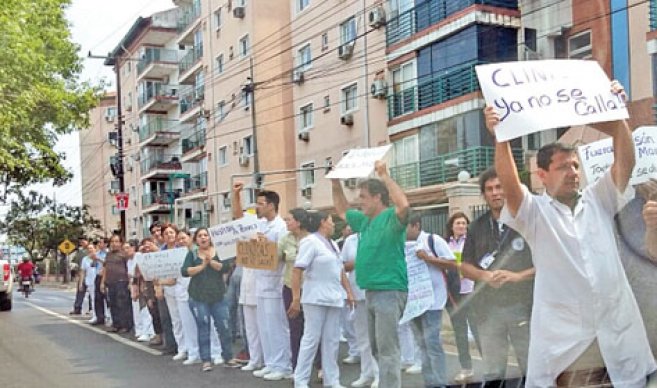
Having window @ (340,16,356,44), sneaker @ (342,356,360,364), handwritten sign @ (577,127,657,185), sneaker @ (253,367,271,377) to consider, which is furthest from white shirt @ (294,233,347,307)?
handwritten sign @ (577,127,657,185)

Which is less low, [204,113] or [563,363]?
[204,113]

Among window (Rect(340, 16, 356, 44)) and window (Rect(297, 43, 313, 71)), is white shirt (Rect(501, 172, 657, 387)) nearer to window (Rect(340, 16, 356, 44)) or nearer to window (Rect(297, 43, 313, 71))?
window (Rect(340, 16, 356, 44))

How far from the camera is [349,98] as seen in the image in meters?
4.95

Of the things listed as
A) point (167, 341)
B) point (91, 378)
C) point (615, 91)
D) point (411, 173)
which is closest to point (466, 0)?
point (411, 173)

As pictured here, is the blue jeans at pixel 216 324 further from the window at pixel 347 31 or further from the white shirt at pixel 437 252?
the window at pixel 347 31

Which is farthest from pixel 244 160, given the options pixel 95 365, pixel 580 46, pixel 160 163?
pixel 95 365

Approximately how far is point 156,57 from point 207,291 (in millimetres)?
2318

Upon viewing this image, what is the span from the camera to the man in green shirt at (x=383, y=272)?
15.8ft

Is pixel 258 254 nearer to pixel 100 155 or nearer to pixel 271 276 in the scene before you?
pixel 271 276

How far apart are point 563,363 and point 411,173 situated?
1.78 m

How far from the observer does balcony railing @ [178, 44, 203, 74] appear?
226 inches

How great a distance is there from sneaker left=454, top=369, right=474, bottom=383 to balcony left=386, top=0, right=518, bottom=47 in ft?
7.30

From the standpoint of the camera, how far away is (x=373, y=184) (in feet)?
15.9

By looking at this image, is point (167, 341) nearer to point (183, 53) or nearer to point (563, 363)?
point (183, 53)
